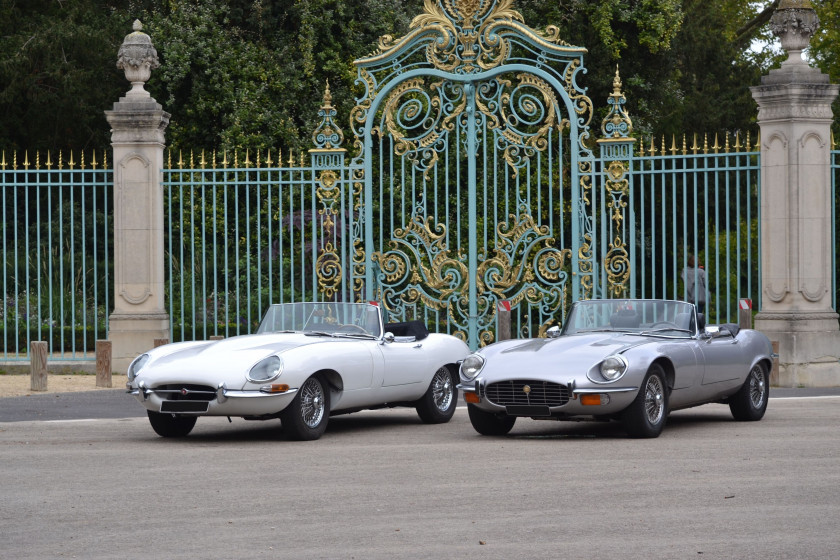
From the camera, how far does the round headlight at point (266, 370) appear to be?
10.6 metres

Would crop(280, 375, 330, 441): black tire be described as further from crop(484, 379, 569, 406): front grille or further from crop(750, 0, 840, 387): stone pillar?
crop(750, 0, 840, 387): stone pillar

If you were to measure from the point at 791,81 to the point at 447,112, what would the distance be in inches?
191

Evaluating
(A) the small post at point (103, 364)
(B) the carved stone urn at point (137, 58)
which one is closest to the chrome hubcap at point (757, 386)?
(A) the small post at point (103, 364)

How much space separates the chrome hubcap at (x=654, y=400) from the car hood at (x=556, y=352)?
0.34 meters

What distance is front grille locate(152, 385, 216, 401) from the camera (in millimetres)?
10609

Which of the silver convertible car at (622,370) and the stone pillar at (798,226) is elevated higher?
the stone pillar at (798,226)

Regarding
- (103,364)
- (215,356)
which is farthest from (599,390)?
(103,364)

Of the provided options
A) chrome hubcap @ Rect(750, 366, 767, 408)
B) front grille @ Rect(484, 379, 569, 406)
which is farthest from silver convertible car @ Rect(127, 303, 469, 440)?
chrome hubcap @ Rect(750, 366, 767, 408)

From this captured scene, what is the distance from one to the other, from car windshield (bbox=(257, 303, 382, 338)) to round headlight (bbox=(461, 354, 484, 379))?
1.15 m

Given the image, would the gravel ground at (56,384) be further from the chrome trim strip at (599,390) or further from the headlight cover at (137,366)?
the chrome trim strip at (599,390)

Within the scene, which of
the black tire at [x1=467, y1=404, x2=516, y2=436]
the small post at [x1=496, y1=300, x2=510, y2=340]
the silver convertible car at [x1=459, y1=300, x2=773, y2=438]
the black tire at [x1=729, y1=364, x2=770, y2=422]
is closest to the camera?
the silver convertible car at [x1=459, y1=300, x2=773, y2=438]

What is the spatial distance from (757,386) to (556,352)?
243 cm

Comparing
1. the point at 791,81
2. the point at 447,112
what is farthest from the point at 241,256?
the point at 791,81

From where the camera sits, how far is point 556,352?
1111cm
